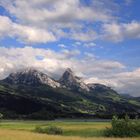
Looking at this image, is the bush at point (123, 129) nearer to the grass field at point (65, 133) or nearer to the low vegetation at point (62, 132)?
the low vegetation at point (62, 132)

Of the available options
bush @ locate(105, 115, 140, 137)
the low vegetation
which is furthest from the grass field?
Answer: bush @ locate(105, 115, 140, 137)

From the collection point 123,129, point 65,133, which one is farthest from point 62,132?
point 123,129

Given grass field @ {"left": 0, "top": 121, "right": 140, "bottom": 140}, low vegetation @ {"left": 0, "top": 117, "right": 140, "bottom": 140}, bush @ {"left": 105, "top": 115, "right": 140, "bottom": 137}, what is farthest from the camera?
bush @ {"left": 105, "top": 115, "right": 140, "bottom": 137}

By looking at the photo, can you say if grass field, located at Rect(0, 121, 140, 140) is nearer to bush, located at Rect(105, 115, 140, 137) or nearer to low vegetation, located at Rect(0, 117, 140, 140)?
low vegetation, located at Rect(0, 117, 140, 140)

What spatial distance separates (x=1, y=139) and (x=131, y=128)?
141 feet

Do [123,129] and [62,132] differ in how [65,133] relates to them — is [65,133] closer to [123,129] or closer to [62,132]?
[62,132]

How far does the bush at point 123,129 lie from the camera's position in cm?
7550

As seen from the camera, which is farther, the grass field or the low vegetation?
the low vegetation

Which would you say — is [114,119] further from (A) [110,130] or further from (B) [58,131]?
(B) [58,131]

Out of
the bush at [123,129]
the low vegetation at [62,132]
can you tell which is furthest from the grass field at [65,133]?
the bush at [123,129]

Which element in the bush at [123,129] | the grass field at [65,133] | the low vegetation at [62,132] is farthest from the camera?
the bush at [123,129]

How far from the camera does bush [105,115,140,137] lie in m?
75.5

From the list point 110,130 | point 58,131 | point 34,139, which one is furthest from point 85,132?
point 34,139

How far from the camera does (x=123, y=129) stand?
75500 mm
